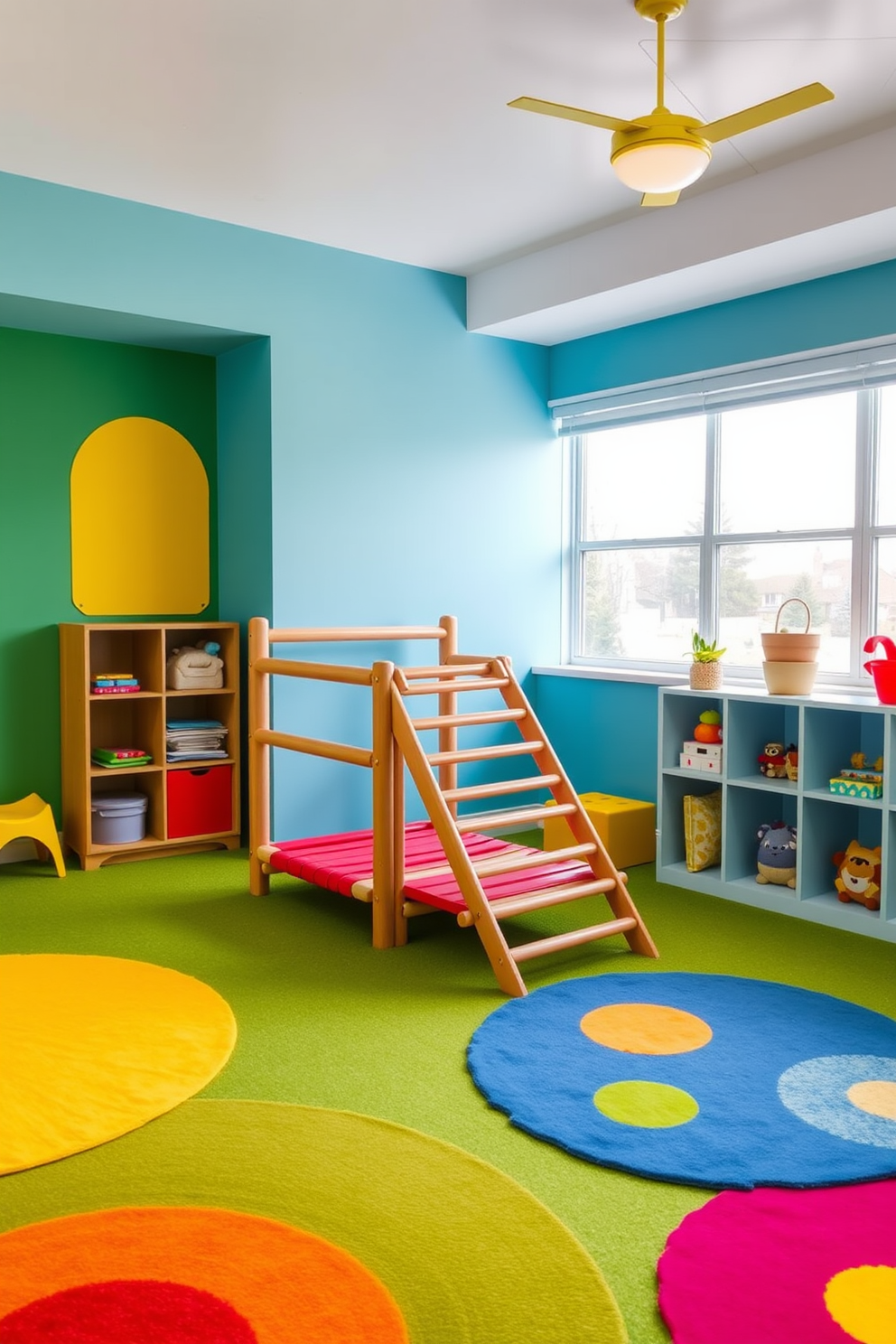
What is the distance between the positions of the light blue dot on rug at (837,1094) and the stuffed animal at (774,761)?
1.93 metres

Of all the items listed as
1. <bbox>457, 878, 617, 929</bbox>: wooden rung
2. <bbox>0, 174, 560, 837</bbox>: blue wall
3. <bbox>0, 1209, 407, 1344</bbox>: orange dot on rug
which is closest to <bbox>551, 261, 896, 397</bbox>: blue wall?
<bbox>0, 174, 560, 837</bbox>: blue wall

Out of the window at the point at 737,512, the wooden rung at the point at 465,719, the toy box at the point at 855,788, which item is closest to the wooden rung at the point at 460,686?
the wooden rung at the point at 465,719

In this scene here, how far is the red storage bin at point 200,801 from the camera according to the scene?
5511mm

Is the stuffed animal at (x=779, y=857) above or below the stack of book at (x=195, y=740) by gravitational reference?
below

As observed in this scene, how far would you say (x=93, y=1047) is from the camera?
3.18m

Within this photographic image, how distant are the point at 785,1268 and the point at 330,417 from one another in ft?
14.5

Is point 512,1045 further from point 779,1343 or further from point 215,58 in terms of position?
point 215,58

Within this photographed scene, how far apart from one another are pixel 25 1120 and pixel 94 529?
3486 millimetres

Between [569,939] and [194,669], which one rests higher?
[194,669]

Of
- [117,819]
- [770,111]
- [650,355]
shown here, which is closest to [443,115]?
[770,111]

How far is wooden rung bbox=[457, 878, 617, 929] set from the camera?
12.7 ft

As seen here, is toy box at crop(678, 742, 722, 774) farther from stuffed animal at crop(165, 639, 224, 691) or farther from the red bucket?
stuffed animal at crop(165, 639, 224, 691)

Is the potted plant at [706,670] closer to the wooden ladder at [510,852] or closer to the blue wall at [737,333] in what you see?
the wooden ladder at [510,852]

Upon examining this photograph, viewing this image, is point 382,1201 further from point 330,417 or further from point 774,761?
point 330,417
